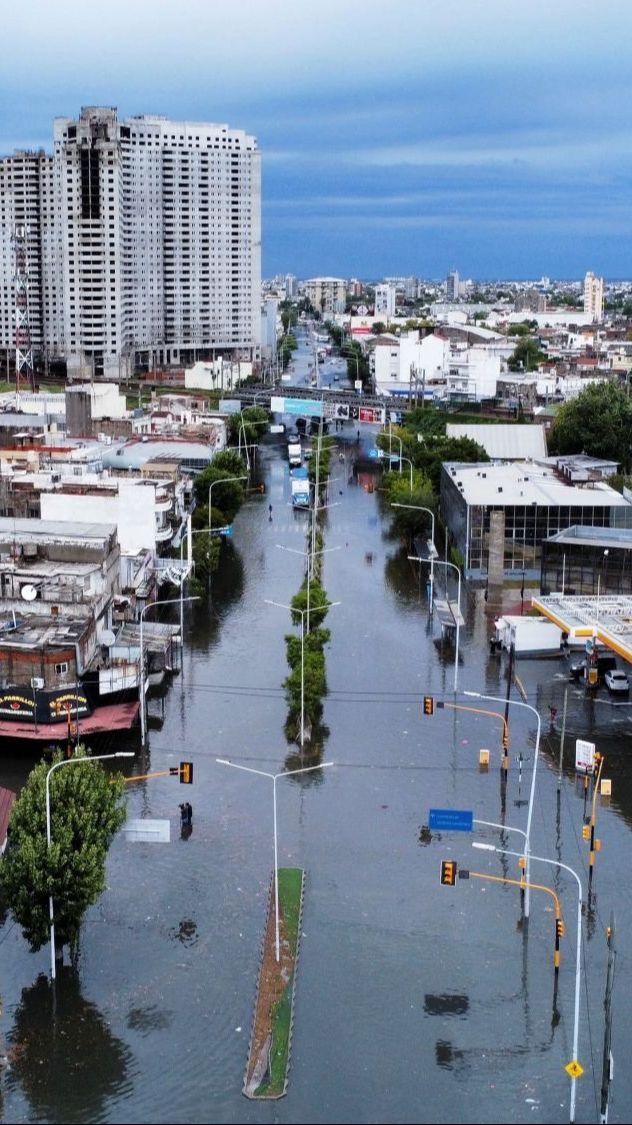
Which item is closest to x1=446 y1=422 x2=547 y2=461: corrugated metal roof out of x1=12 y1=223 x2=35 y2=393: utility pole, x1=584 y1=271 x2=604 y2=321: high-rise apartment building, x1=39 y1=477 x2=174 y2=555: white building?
x1=12 y1=223 x2=35 y2=393: utility pole

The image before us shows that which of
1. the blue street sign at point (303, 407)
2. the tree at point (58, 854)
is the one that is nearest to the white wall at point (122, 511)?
the tree at point (58, 854)

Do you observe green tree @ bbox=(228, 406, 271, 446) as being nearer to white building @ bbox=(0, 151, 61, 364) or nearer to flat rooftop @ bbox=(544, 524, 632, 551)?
flat rooftop @ bbox=(544, 524, 632, 551)

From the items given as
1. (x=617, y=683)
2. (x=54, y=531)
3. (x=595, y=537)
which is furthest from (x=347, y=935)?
(x=595, y=537)

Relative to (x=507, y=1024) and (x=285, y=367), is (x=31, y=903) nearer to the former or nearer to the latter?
(x=507, y=1024)

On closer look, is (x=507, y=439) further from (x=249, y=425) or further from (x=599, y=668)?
(x=599, y=668)

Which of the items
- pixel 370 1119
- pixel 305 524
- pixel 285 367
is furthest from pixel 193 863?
pixel 285 367

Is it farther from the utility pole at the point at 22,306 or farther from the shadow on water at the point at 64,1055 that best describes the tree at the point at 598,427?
the shadow on water at the point at 64,1055
